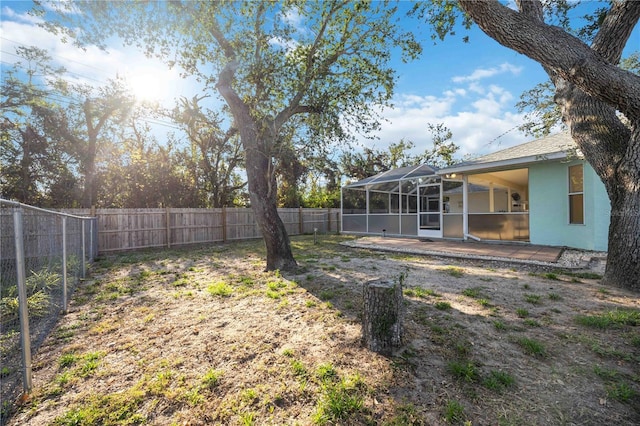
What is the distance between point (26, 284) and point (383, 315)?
12.1 feet

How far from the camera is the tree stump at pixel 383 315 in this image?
258cm

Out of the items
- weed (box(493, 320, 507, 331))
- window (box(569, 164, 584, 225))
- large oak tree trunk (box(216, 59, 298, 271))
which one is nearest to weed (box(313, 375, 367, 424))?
weed (box(493, 320, 507, 331))

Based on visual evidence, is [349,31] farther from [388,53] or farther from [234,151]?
[234,151]

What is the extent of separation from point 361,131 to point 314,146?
158 cm

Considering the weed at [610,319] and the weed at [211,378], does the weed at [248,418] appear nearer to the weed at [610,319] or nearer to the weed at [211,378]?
the weed at [211,378]

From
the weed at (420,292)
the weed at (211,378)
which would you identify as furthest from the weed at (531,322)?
the weed at (211,378)

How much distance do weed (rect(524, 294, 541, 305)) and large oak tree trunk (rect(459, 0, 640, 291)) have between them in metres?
1.65

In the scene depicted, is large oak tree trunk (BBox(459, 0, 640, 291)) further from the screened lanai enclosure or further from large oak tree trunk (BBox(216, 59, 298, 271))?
the screened lanai enclosure

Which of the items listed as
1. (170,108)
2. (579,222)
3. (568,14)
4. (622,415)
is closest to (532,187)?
(579,222)

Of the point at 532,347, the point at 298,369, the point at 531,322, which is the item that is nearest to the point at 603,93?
the point at 531,322

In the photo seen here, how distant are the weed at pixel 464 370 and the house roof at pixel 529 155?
7.52m

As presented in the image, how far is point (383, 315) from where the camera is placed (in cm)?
261

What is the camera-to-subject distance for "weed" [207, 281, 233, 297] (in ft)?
15.0

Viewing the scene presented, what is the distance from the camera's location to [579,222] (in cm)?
794
